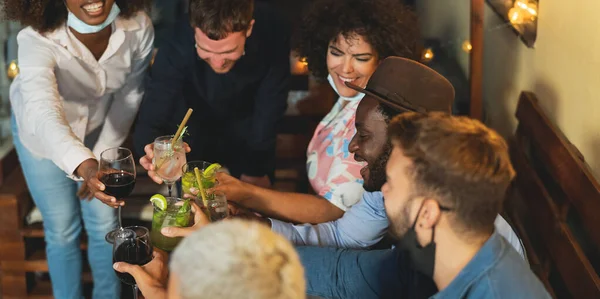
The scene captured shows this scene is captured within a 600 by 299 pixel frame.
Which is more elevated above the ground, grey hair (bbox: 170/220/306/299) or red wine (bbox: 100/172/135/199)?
grey hair (bbox: 170/220/306/299)

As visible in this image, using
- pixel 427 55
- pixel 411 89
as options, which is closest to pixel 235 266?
pixel 411 89

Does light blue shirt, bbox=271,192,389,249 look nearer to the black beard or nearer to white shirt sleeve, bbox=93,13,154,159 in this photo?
the black beard

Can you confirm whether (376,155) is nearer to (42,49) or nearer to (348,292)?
(348,292)

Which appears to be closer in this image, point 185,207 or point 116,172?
point 185,207

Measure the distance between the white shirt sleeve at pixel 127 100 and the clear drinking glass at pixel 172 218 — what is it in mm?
1003

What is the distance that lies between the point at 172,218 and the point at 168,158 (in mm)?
336

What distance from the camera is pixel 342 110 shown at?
246 centimetres

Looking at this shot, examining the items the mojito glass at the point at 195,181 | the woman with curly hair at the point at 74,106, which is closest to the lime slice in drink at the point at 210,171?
the mojito glass at the point at 195,181

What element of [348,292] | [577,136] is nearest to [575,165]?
[577,136]

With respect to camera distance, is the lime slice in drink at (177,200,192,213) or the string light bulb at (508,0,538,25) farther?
the string light bulb at (508,0,538,25)

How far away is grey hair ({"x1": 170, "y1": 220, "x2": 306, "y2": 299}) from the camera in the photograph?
1089mm

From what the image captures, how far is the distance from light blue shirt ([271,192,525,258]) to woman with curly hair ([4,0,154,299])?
59 cm

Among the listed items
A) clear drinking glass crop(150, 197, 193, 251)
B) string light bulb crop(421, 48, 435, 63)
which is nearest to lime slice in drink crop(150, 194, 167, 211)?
clear drinking glass crop(150, 197, 193, 251)

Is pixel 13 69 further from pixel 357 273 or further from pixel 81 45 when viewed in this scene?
pixel 357 273
